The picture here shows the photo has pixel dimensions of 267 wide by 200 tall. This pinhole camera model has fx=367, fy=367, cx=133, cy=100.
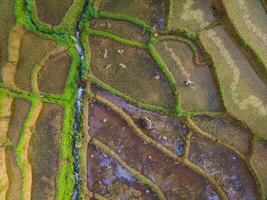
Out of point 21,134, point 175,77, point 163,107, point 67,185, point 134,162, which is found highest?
point 175,77

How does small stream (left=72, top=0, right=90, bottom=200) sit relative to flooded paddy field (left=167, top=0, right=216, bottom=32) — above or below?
below

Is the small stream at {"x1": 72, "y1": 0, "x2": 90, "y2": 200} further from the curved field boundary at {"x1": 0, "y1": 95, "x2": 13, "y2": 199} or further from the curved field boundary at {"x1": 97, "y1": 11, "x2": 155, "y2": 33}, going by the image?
the curved field boundary at {"x1": 0, "y1": 95, "x2": 13, "y2": 199}

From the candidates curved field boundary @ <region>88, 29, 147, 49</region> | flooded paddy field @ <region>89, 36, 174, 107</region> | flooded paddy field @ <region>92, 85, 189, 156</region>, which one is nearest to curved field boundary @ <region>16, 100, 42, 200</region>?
flooded paddy field @ <region>92, 85, 189, 156</region>

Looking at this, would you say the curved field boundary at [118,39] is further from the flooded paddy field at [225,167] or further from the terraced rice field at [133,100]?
the flooded paddy field at [225,167]

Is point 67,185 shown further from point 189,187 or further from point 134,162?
point 189,187

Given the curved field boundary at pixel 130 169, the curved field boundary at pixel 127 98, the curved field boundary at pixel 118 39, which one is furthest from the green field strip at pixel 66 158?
the curved field boundary at pixel 118 39

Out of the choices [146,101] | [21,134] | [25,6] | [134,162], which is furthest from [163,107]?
[25,6]
